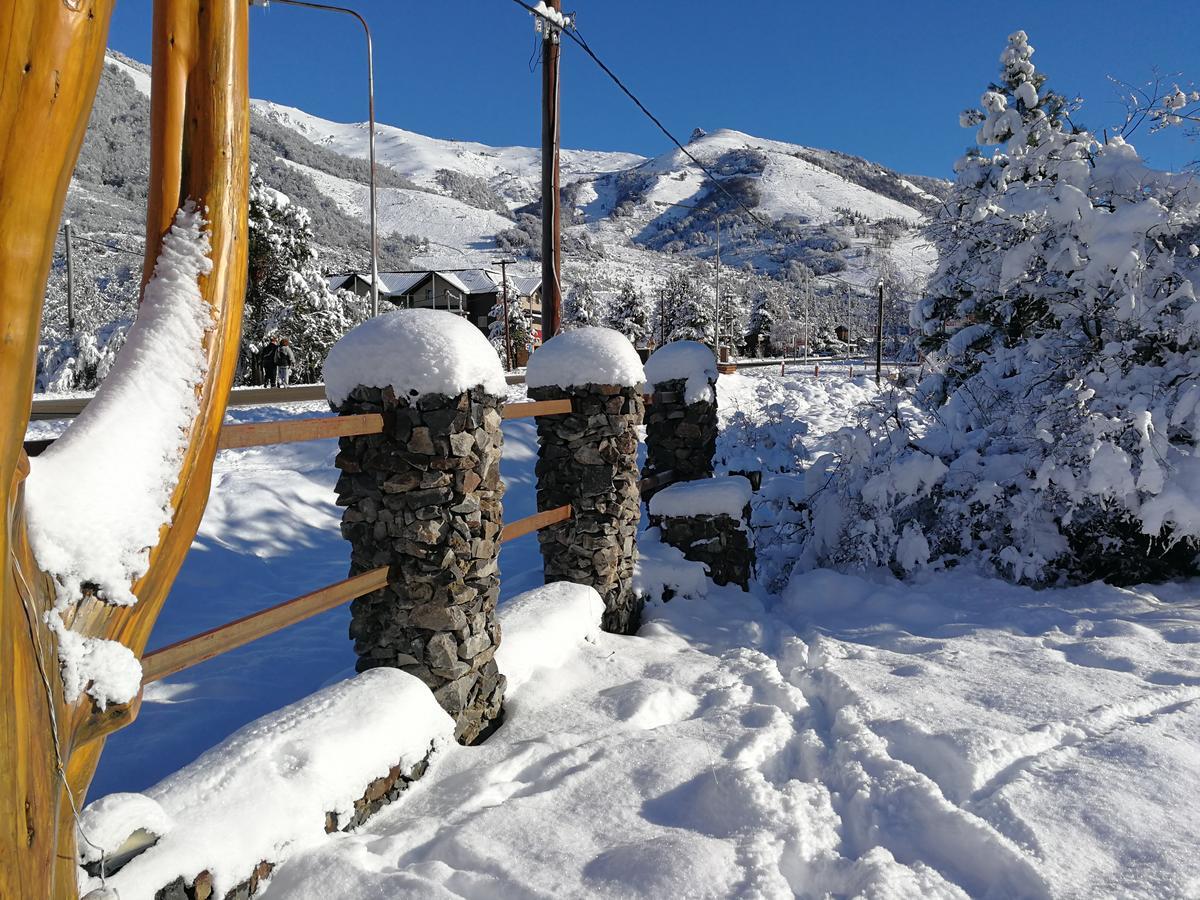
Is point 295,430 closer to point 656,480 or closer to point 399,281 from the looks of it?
point 656,480

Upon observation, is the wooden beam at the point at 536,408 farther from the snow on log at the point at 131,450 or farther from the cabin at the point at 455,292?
the cabin at the point at 455,292

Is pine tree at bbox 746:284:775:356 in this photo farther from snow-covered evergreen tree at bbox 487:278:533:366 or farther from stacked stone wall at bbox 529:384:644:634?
stacked stone wall at bbox 529:384:644:634

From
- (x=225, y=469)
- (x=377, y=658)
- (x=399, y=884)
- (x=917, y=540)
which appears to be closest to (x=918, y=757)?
(x=399, y=884)

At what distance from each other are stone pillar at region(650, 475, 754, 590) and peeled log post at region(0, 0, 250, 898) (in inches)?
153

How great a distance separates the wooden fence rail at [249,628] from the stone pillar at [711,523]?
2737 mm

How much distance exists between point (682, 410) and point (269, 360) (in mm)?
16430

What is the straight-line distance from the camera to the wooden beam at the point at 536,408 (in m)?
3.51

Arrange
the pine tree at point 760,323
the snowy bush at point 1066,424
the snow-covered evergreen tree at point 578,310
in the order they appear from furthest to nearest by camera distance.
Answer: the pine tree at point 760,323, the snow-covered evergreen tree at point 578,310, the snowy bush at point 1066,424

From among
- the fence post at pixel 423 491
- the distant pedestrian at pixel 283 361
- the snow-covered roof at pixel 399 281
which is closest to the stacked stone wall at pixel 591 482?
the fence post at pixel 423 491

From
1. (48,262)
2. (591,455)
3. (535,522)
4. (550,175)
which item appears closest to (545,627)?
(535,522)

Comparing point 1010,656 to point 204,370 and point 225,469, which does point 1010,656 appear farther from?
point 225,469

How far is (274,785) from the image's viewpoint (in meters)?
2.04

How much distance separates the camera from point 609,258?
127062 millimetres

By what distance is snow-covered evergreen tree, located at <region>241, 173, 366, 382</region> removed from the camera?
64.7ft
